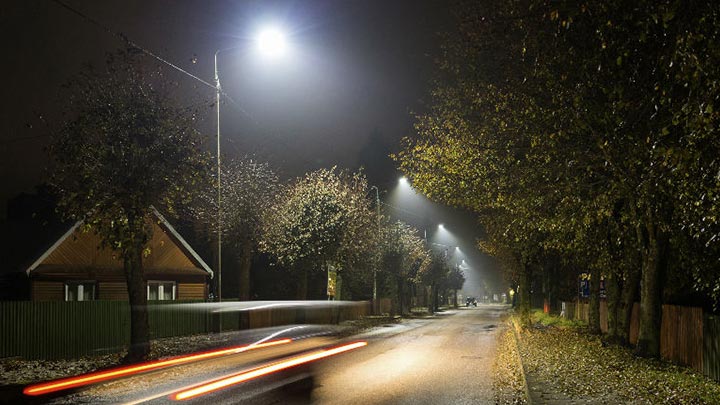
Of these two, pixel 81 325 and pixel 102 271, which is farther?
pixel 102 271

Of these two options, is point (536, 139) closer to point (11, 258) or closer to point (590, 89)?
point (590, 89)

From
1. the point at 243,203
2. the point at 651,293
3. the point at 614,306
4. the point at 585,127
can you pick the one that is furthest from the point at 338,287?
the point at 585,127

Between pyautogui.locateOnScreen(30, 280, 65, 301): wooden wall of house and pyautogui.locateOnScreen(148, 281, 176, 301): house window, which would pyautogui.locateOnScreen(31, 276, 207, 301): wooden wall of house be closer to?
pyautogui.locateOnScreen(30, 280, 65, 301): wooden wall of house

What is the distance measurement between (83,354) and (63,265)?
12.5 m

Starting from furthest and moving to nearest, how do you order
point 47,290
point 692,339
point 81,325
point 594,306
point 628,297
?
point 594,306 → point 47,290 → point 628,297 → point 81,325 → point 692,339

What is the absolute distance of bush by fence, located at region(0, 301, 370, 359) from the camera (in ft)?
64.7

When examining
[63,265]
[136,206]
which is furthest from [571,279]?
[136,206]

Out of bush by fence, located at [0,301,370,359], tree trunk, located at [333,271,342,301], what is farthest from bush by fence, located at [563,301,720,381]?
tree trunk, located at [333,271,342,301]

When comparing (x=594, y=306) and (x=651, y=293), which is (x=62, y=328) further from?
(x=594, y=306)

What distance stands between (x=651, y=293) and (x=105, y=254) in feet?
89.8

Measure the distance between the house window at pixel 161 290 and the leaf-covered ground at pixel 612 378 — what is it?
2407cm

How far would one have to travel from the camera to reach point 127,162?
19.0 meters

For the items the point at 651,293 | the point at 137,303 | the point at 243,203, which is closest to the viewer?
the point at 651,293

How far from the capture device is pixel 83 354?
860 inches
